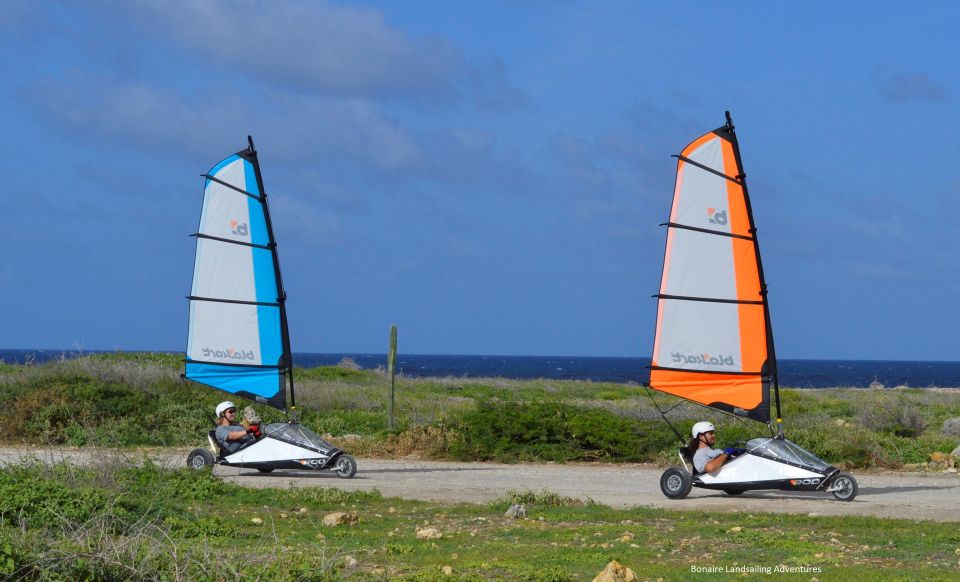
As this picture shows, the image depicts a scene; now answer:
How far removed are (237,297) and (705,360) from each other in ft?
26.4

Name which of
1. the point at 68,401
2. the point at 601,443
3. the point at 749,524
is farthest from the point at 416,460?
the point at 749,524

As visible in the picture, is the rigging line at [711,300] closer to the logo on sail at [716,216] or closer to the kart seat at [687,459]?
the logo on sail at [716,216]

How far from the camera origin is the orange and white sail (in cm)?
1708

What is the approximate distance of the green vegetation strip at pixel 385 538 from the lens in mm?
7355

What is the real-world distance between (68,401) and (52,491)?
579 inches

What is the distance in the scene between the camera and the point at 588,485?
59.2 feet

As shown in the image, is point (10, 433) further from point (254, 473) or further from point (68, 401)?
point (254, 473)

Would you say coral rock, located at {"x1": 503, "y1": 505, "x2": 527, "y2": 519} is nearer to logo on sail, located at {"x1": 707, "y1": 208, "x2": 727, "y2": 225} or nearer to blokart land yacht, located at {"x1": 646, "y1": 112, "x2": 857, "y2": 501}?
blokart land yacht, located at {"x1": 646, "y1": 112, "x2": 857, "y2": 501}

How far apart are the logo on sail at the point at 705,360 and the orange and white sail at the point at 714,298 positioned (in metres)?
0.01

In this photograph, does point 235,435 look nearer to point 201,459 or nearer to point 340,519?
point 201,459

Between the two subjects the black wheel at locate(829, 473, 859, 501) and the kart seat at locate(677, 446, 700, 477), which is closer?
the black wheel at locate(829, 473, 859, 501)

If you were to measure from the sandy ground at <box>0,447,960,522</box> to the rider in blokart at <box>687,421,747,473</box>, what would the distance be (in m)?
0.46

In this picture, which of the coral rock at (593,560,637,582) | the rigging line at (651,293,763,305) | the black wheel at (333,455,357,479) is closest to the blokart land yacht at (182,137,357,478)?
the black wheel at (333,455,357,479)

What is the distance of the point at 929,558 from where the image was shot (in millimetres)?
10523
